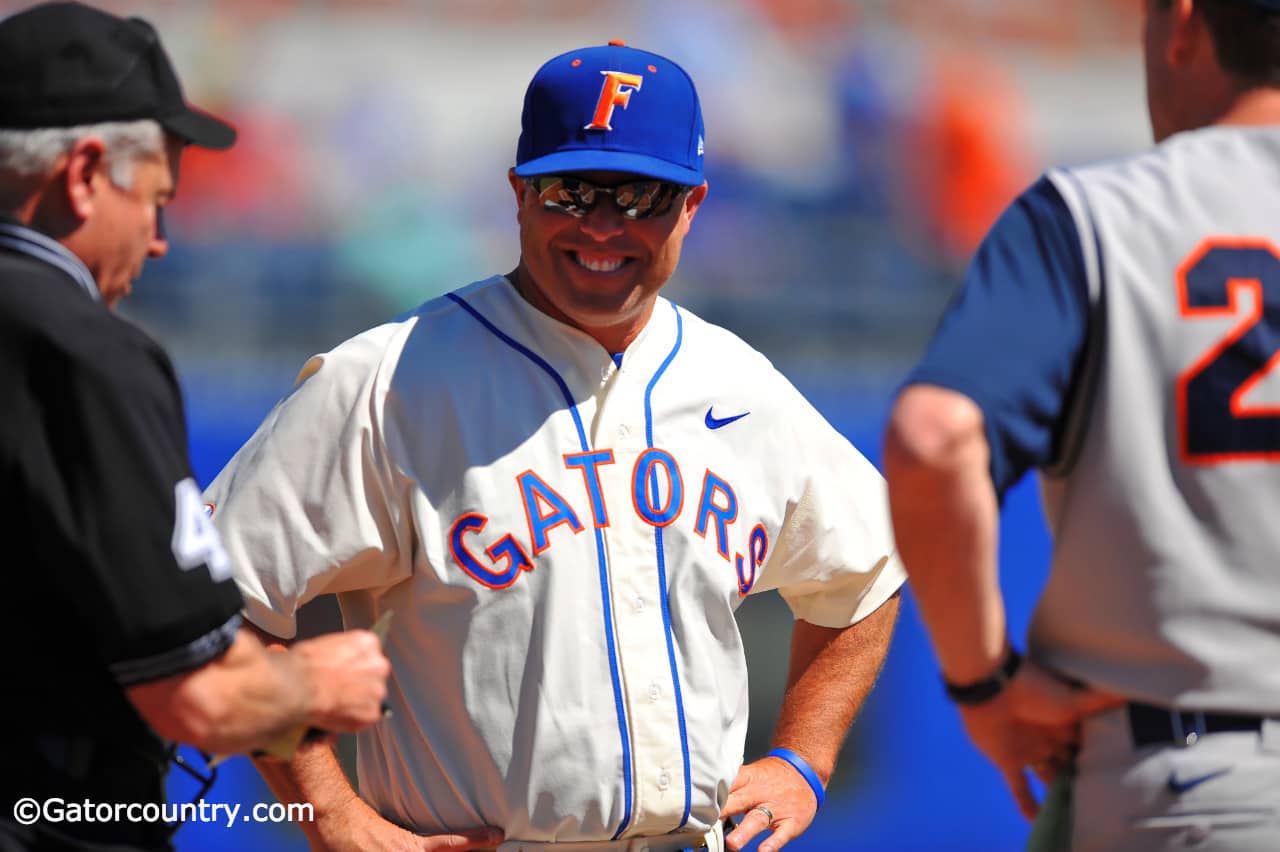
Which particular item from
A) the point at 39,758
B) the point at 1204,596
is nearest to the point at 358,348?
the point at 39,758

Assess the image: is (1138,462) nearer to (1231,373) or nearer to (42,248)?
(1231,373)

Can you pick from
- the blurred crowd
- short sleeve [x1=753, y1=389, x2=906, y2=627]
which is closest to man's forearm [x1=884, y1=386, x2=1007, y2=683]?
short sleeve [x1=753, y1=389, x2=906, y2=627]

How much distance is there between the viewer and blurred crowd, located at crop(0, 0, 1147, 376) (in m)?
7.48

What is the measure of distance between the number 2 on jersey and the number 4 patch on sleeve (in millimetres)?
1142

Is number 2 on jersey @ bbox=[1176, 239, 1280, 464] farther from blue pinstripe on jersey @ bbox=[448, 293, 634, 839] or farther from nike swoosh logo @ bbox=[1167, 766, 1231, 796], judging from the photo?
blue pinstripe on jersey @ bbox=[448, 293, 634, 839]

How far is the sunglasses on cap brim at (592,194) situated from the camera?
272 cm

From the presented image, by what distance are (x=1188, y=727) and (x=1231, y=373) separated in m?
0.41

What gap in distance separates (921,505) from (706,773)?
0.95 m

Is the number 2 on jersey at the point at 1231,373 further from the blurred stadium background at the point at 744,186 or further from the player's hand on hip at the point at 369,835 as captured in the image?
the blurred stadium background at the point at 744,186

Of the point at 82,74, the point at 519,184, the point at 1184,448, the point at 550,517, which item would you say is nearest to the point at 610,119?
the point at 519,184

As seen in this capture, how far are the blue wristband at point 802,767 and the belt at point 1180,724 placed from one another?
3.90ft

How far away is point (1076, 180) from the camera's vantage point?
6.37ft

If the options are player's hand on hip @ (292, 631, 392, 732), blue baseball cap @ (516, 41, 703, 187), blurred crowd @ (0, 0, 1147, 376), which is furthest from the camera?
blurred crowd @ (0, 0, 1147, 376)

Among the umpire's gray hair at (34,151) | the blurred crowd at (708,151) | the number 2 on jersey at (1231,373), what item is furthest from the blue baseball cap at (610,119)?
the blurred crowd at (708,151)
